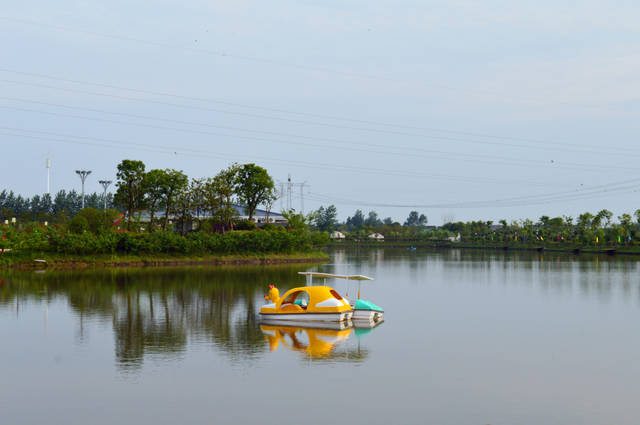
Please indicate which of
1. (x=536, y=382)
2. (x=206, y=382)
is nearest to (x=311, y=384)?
(x=206, y=382)

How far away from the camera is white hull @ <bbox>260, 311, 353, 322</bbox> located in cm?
2967

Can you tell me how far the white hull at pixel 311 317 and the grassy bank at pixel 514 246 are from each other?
324 ft

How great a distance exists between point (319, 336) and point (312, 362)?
17.8 ft

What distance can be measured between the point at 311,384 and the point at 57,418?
23.4 feet

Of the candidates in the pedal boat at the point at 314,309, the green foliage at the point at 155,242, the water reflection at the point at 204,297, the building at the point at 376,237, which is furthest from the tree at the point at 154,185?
the building at the point at 376,237

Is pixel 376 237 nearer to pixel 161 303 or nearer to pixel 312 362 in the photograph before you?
pixel 161 303

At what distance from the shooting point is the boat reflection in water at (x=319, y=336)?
24016 millimetres

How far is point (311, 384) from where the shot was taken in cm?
1930

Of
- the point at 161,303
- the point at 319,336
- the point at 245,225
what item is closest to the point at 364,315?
the point at 319,336

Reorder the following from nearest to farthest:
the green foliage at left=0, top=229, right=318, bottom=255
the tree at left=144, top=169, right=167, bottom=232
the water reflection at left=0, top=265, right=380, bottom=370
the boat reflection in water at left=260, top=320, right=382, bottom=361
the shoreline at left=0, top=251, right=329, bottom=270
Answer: the boat reflection in water at left=260, top=320, right=382, bottom=361, the water reflection at left=0, top=265, right=380, bottom=370, the shoreline at left=0, top=251, right=329, bottom=270, the green foliage at left=0, top=229, right=318, bottom=255, the tree at left=144, top=169, right=167, bottom=232

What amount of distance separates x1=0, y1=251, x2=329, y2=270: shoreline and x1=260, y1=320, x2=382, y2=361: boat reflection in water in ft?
133

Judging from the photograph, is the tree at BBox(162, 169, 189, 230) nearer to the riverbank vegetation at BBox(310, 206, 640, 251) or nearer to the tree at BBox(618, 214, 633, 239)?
the riverbank vegetation at BBox(310, 206, 640, 251)

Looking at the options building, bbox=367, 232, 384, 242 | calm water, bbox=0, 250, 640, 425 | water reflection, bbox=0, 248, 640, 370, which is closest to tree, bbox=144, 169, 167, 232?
water reflection, bbox=0, 248, 640, 370

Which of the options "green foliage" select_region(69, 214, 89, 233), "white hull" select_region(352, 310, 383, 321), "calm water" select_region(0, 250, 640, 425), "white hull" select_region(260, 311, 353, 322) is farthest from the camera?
"green foliage" select_region(69, 214, 89, 233)
